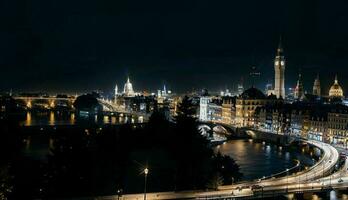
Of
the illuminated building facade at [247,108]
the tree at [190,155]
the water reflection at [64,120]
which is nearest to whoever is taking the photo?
the tree at [190,155]

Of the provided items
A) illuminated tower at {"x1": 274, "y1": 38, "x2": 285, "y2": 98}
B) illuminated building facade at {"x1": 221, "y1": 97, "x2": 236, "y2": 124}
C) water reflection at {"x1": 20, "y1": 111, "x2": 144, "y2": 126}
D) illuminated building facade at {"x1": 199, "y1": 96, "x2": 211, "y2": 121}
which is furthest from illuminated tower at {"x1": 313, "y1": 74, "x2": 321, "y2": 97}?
illuminated building facade at {"x1": 221, "y1": 97, "x2": 236, "y2": 124}

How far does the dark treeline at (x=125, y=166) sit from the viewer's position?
911 inches

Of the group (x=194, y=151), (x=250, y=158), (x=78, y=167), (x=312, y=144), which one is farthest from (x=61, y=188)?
(x=312, y=144)

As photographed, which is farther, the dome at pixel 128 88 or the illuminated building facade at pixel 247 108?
the dome at pixel 128 88

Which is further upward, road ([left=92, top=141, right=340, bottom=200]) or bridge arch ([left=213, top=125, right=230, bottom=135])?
bridge arch ([left=213, top=125, right=230, bottom=135])

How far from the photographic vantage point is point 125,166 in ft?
90.2

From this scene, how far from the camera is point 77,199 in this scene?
20938mm

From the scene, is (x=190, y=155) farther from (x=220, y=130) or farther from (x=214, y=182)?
(x=220, y=130)

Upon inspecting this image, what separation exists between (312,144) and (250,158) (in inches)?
337

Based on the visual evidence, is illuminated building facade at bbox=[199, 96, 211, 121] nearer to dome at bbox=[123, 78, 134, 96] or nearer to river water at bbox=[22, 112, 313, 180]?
river water at bbox=[22, 112, 313, 180]

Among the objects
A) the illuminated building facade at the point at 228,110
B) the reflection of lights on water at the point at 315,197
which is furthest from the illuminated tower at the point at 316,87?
the reflection of lights on water at the point at 315,197

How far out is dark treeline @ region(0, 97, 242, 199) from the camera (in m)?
23.1

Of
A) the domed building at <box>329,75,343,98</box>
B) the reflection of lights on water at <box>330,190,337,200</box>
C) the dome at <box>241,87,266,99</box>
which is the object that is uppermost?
the domed building at <box>329,75,343,98</box>

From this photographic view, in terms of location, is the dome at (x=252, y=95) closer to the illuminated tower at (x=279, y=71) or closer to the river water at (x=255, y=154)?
the river water at (x=255, y=154)
